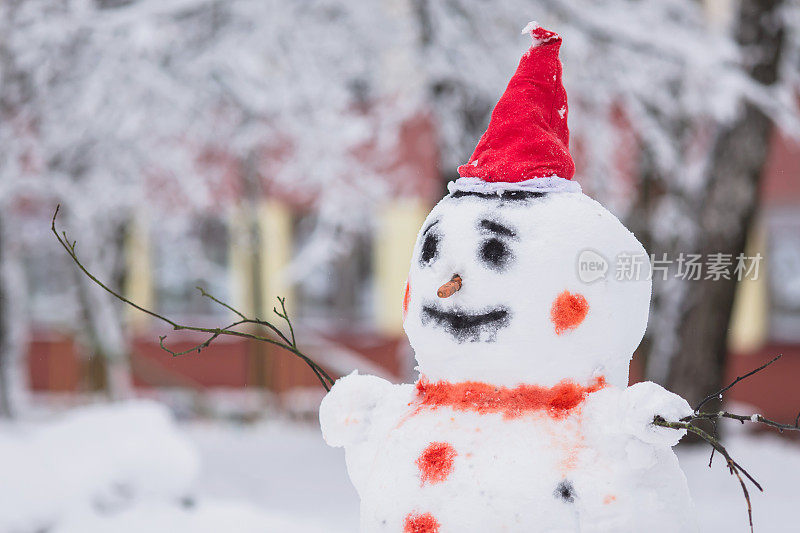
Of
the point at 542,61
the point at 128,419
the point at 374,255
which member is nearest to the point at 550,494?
the point at 542,61

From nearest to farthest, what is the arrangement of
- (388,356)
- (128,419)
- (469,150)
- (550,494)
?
(550,494) → (128,419) → (469,150) → (388,356)

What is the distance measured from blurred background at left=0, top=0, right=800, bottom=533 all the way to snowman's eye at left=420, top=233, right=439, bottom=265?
106 inches

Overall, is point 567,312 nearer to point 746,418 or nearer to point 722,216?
point 746,418

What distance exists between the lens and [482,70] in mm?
5934

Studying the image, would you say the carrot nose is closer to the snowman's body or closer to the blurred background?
the snowman's body

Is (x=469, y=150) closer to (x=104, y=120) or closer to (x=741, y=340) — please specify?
(x=104, y=120)

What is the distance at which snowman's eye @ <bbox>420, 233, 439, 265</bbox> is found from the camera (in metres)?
2.24

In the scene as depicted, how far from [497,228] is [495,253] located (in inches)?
2.7

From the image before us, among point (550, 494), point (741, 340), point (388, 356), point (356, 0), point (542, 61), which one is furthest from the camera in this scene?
point (388, 356)

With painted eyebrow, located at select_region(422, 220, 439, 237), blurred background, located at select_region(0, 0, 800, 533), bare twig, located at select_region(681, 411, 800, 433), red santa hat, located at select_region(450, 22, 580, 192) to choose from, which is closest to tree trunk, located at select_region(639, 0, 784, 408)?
blurred background, located at select_region(0, 0, 800, 533)

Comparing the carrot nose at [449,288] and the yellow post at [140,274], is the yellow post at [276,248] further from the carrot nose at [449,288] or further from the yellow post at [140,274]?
the carrot nose at [449,288]

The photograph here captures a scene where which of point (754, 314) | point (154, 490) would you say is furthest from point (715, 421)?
point (754, 314)

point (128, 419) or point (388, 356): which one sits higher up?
point (128, 419)

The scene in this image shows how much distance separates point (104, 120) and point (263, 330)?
149 inches
